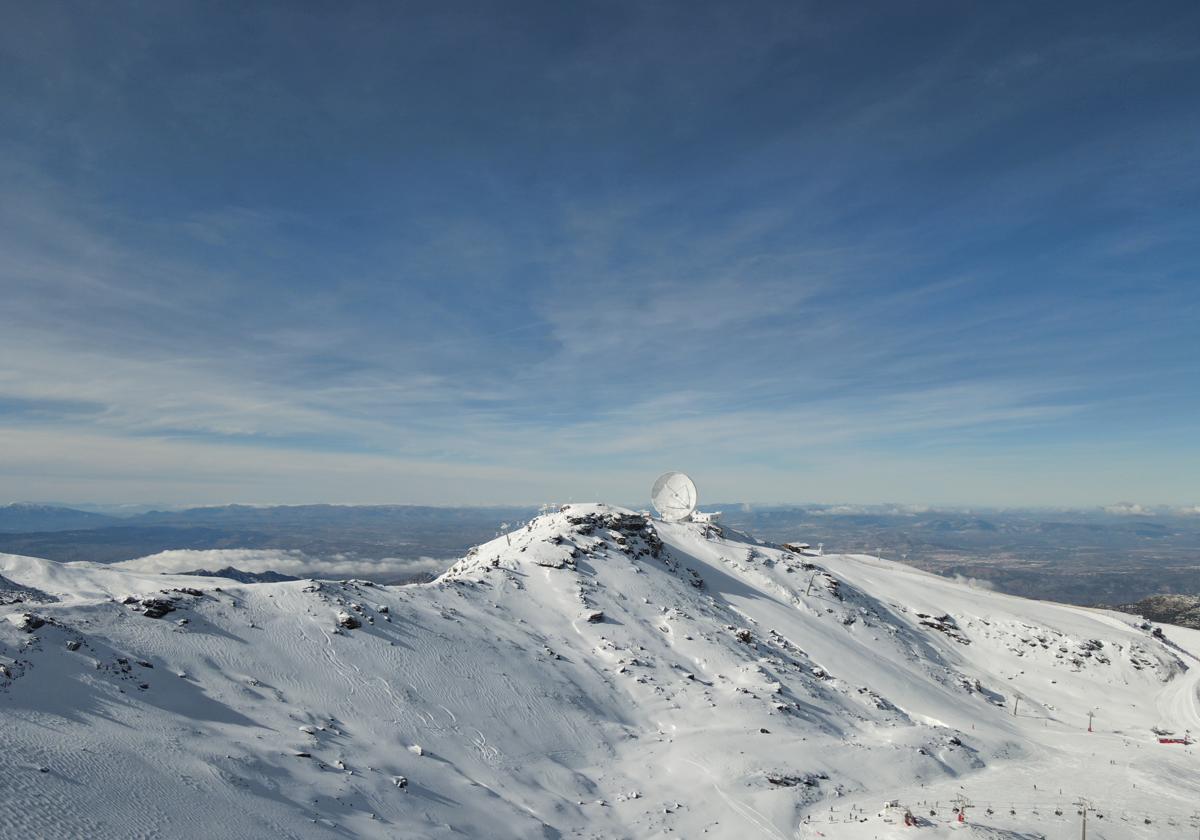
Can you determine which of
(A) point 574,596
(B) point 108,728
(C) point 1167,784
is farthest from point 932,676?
(B) point 108,728

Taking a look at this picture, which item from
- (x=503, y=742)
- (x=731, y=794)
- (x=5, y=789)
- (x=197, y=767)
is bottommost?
(x=731, y=794)

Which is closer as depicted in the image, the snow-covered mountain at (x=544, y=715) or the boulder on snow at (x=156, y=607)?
the snow-covered mountain at (x=544, y=715)

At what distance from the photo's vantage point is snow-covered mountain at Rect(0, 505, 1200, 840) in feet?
75.5

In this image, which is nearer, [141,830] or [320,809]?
[141,830]

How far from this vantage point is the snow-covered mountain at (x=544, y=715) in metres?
23.0

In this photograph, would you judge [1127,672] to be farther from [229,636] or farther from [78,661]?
[78,661]

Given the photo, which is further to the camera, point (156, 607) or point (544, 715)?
point (544, 715)

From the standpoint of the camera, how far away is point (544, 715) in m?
37.9

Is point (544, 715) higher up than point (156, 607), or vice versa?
point (156, 607)

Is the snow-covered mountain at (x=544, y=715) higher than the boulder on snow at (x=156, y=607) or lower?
lower

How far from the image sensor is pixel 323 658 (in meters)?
35.6

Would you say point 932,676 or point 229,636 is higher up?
point 229,636

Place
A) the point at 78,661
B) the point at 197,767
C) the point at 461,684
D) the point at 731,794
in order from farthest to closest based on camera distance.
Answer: the point at 461,684 → the point at 731,794 → the point at 78,661 → the point at 197,767

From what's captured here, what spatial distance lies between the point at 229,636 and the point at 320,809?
15441 mm
